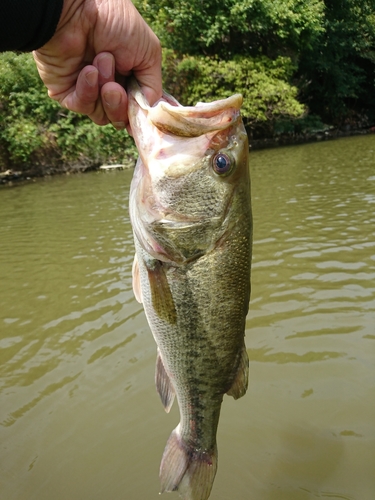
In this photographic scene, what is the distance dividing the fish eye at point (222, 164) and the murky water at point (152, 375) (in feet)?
6.50

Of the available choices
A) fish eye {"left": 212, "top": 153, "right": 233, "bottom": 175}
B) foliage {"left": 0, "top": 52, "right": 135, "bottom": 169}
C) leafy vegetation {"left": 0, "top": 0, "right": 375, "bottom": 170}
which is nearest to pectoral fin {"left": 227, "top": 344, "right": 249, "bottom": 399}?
fish eye {"left": 212, "top": 153, "right": 233, "bottom": 175}

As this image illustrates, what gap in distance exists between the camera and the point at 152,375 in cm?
377

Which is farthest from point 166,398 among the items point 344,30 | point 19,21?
point 344,30

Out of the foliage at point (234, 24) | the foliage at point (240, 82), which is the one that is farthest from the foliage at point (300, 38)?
the foliage at point (240, 82)

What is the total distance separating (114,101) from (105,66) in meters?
0.14

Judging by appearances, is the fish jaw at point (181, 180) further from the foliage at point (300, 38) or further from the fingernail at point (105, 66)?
the foliage at point (300, 38)

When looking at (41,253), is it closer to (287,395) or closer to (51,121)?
(287,395)

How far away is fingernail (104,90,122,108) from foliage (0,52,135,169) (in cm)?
1826

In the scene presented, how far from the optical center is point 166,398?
6.95 ft

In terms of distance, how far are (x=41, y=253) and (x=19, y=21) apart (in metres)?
6.05

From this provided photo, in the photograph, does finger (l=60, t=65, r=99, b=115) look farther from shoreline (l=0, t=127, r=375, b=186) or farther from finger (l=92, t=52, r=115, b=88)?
shoreline (l=0, t=127, r=375, b=186)

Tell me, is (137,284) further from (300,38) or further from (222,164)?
(300,38)

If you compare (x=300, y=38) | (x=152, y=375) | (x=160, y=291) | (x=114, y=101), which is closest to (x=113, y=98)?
(x=114, y=101)

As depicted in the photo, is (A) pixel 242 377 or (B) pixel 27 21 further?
(A) pixel 242 377
